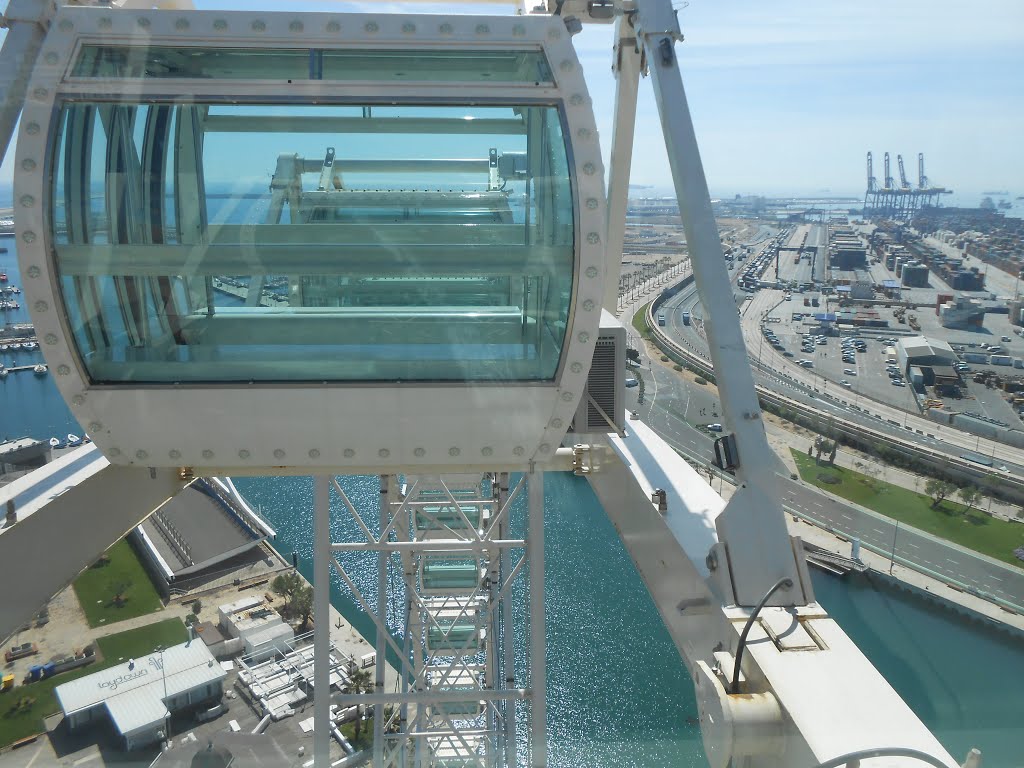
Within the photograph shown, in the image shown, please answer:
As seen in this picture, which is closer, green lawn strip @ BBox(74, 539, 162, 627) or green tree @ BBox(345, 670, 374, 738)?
green tree @ BBox(345, 670, 374, 738)

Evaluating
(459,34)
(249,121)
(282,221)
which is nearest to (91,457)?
(282,221)

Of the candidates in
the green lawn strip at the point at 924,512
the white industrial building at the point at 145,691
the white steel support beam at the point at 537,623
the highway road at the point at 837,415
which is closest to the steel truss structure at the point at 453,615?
the white steel support beam at the point at 537,623

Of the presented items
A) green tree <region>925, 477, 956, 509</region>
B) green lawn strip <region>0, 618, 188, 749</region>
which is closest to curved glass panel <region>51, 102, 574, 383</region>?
green lawn strip <region>0, 618, 188, 749</region>

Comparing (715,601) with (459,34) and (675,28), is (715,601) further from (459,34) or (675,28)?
(675,28)

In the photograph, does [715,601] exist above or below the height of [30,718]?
above

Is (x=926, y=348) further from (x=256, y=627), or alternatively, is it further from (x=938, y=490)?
(x=256, y=627)

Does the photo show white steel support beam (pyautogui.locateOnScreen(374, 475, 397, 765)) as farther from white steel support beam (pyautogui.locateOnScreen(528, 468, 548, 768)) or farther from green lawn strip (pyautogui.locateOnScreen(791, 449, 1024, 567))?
green lawn strip (pyautogui.locateOnScreen(791, 449, 1024, 567))
